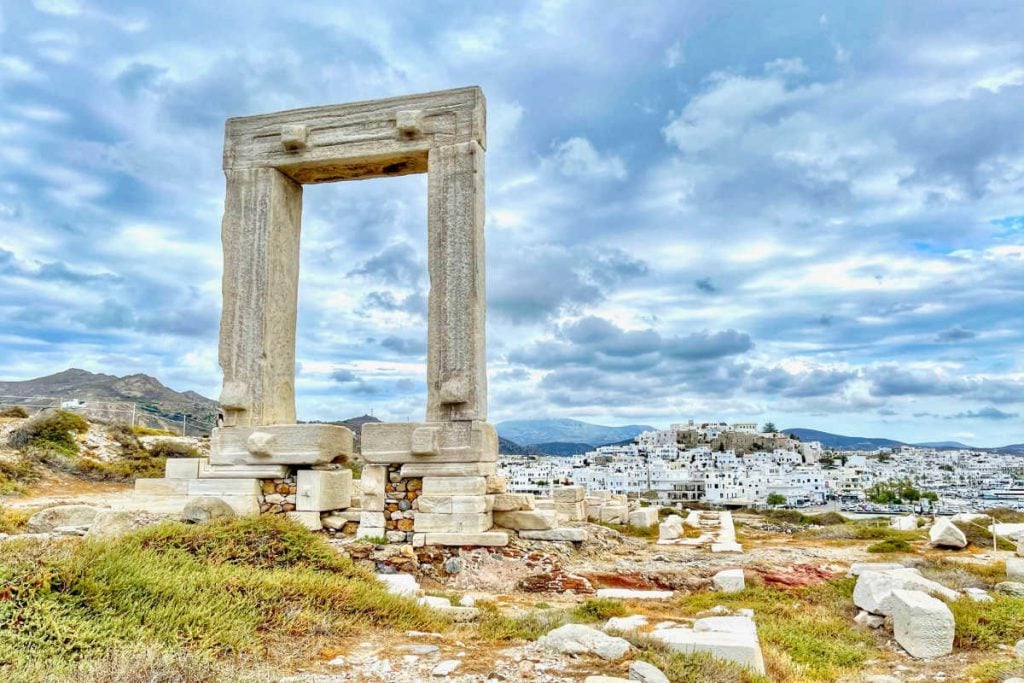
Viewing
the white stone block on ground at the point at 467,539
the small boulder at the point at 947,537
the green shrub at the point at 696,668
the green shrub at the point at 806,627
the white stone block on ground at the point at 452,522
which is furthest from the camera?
the small boulder at the point at 947,537

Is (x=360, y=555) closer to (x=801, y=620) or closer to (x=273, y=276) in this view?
(x=273, y=276)

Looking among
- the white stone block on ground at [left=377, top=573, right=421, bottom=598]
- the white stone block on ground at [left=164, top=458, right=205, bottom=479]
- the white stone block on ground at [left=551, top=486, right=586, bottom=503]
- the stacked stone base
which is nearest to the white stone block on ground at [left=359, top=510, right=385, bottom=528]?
the stacked stone base

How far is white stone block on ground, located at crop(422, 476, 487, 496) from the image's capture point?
9867 millimetres

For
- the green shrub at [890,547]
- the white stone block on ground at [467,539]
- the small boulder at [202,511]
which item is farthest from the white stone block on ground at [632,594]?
the green shrub at [890,547]

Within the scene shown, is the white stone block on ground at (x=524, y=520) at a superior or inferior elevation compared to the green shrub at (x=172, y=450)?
inferior

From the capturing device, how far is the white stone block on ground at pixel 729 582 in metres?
8.52

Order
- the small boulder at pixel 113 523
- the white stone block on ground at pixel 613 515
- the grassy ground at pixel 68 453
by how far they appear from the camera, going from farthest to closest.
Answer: the grassy ground at pixel 68 453
the white stone block on ground at pixel 613 515
the small boulder at pixel 113 523

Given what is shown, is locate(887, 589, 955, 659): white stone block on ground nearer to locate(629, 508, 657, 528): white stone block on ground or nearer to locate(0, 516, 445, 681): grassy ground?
locate(0, 516, 445, 681): grassy ground

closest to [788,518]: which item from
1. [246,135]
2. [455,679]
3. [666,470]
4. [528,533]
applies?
[528,533]

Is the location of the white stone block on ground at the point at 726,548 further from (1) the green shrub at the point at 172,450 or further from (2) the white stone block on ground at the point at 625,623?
(1) the green shrub at the point at 172,450

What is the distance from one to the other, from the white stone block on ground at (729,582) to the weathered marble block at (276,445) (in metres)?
Result: 5.36

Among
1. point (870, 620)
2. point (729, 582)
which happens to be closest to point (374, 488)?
point (729, 582)

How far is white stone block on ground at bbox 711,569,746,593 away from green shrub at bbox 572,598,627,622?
6.59 feet

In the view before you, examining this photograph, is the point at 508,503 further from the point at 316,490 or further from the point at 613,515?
the point at 613,515
